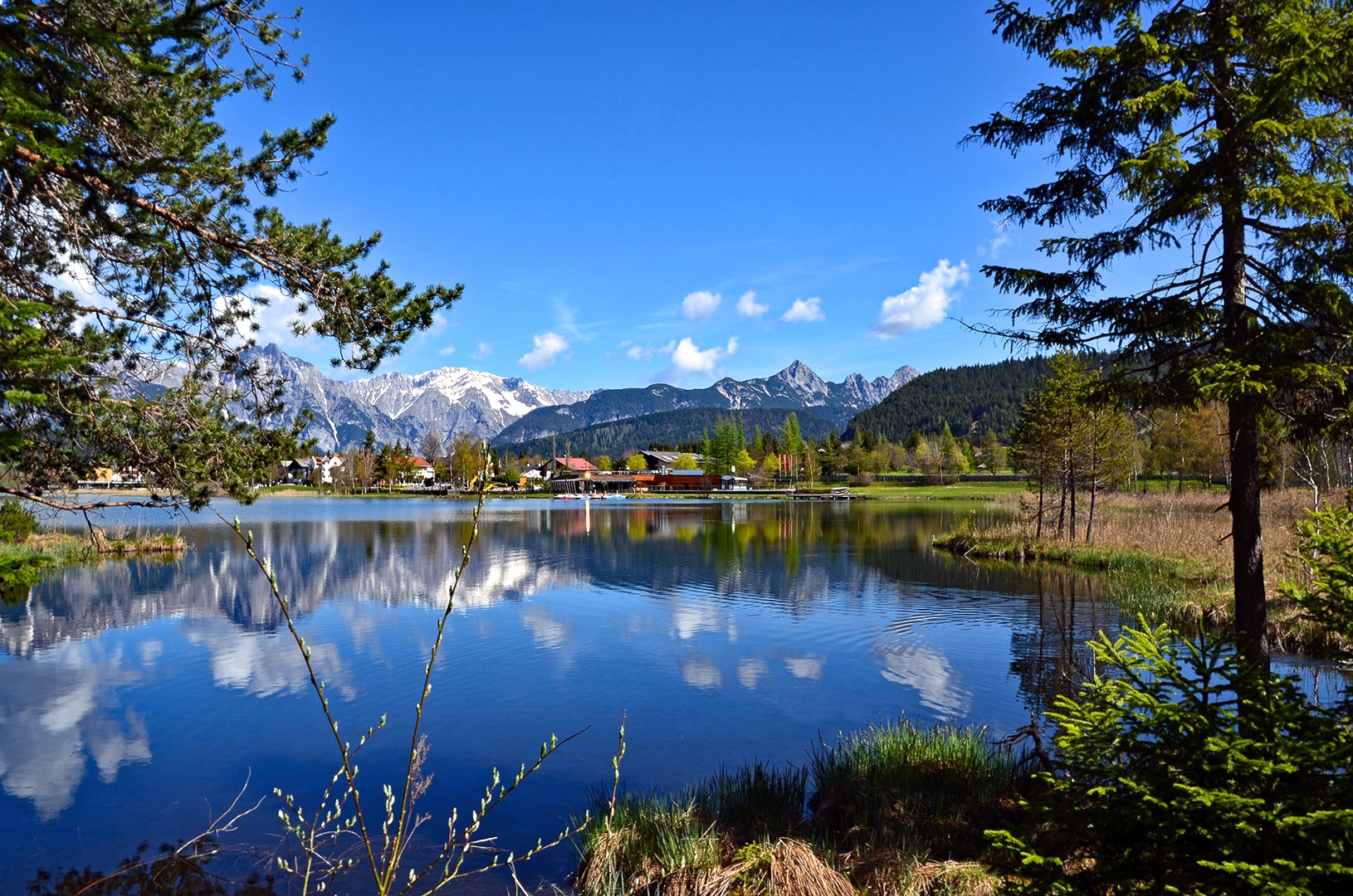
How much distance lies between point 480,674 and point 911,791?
32.6 feet

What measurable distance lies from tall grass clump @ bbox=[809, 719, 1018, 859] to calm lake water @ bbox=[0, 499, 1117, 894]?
1.32 m

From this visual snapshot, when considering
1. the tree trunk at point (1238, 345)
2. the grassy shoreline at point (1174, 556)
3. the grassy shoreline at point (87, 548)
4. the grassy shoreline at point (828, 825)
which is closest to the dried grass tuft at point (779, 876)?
the grassy shoreline at point (828, 825)

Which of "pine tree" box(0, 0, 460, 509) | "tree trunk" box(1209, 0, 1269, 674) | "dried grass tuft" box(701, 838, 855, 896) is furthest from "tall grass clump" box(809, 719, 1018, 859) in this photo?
"pine tree" box(0, 0, 460, 509)

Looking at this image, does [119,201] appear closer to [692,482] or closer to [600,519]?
[600,519]

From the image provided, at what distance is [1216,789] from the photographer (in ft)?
12.8

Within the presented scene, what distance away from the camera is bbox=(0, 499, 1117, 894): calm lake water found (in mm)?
9875

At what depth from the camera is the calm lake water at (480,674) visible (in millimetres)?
9875

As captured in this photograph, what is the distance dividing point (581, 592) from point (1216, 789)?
23.5 meters

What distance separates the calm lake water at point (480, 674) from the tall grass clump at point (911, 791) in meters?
1.32

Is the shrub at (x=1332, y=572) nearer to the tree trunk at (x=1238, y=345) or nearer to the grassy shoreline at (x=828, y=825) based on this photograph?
the grassy shoreline at (x=828, y=825)

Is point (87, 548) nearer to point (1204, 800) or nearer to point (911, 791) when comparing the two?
point (911, 791)

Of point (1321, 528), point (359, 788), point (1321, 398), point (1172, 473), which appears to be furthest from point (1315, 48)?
point (1172, 473)

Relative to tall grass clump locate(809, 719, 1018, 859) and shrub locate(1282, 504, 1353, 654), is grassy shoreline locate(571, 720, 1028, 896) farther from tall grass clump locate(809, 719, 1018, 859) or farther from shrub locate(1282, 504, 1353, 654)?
shrub locate(1282, 504, 1353, 654)

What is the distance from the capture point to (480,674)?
1551cm
